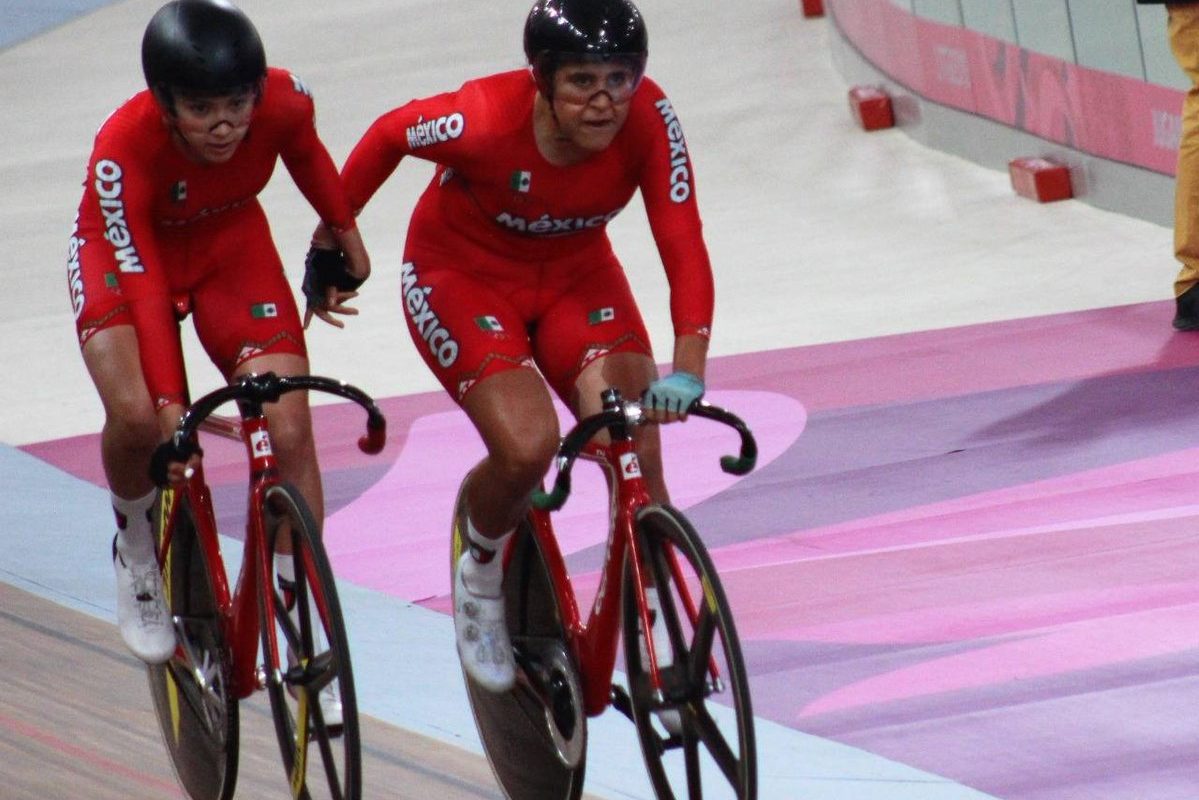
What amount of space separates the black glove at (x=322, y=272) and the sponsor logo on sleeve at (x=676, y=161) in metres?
0.70

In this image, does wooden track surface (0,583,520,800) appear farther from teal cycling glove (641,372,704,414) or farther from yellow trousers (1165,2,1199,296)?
yellow trousers (1165,2,1199,296)

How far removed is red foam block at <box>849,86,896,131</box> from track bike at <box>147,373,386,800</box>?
7405 mm

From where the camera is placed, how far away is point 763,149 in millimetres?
10938

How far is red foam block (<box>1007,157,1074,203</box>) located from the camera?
358 inches

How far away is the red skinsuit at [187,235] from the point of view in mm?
3762

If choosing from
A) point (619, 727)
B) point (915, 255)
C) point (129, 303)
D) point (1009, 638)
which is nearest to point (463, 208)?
point (129, 303)

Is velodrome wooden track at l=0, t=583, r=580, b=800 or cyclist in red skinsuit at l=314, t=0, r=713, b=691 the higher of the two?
cyclist in red skinsuit at l=314, t=0, r=713, b=691

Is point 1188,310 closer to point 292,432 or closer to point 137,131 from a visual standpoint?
point 292,432

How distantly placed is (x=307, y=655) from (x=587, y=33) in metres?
1.12

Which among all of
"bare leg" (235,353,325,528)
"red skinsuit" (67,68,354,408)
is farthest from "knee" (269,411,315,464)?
"red skinsuit" (67,68,354,408)

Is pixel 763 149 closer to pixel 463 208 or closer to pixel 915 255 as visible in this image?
pixel 915 255

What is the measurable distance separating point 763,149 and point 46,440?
15.7 feet

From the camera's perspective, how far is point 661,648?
3340 millimetres

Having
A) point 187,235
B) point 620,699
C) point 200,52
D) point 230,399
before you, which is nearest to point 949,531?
point 620,699
